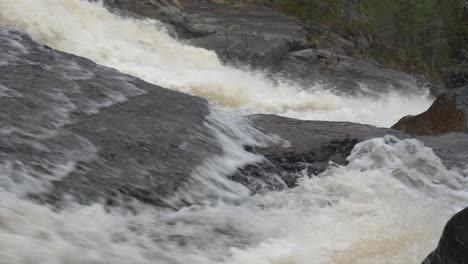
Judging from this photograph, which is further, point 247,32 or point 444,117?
point 247,32

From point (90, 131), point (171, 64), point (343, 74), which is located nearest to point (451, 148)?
point (90, 131)

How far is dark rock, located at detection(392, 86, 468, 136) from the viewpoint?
12.7 m

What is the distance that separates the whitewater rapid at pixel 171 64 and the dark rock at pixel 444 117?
485cm

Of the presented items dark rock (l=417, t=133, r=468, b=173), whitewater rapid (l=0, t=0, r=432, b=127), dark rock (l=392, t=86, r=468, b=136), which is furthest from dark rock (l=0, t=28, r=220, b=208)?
whitewater rapid (l=0, t=0, r=432, b=127)

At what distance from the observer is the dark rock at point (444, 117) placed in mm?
12692

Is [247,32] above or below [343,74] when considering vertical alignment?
above

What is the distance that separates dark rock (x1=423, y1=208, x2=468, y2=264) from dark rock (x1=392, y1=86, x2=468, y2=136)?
833 cm

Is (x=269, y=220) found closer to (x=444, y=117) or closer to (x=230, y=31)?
(x=444, y=117)

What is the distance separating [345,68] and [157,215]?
23.9 meters

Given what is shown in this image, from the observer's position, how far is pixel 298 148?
880cm

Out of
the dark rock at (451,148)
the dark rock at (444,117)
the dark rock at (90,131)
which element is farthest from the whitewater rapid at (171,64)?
the dark rock at (90,131)

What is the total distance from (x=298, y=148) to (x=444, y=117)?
5.75 metres

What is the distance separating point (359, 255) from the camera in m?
5.78

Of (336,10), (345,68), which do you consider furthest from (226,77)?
(336,10)
